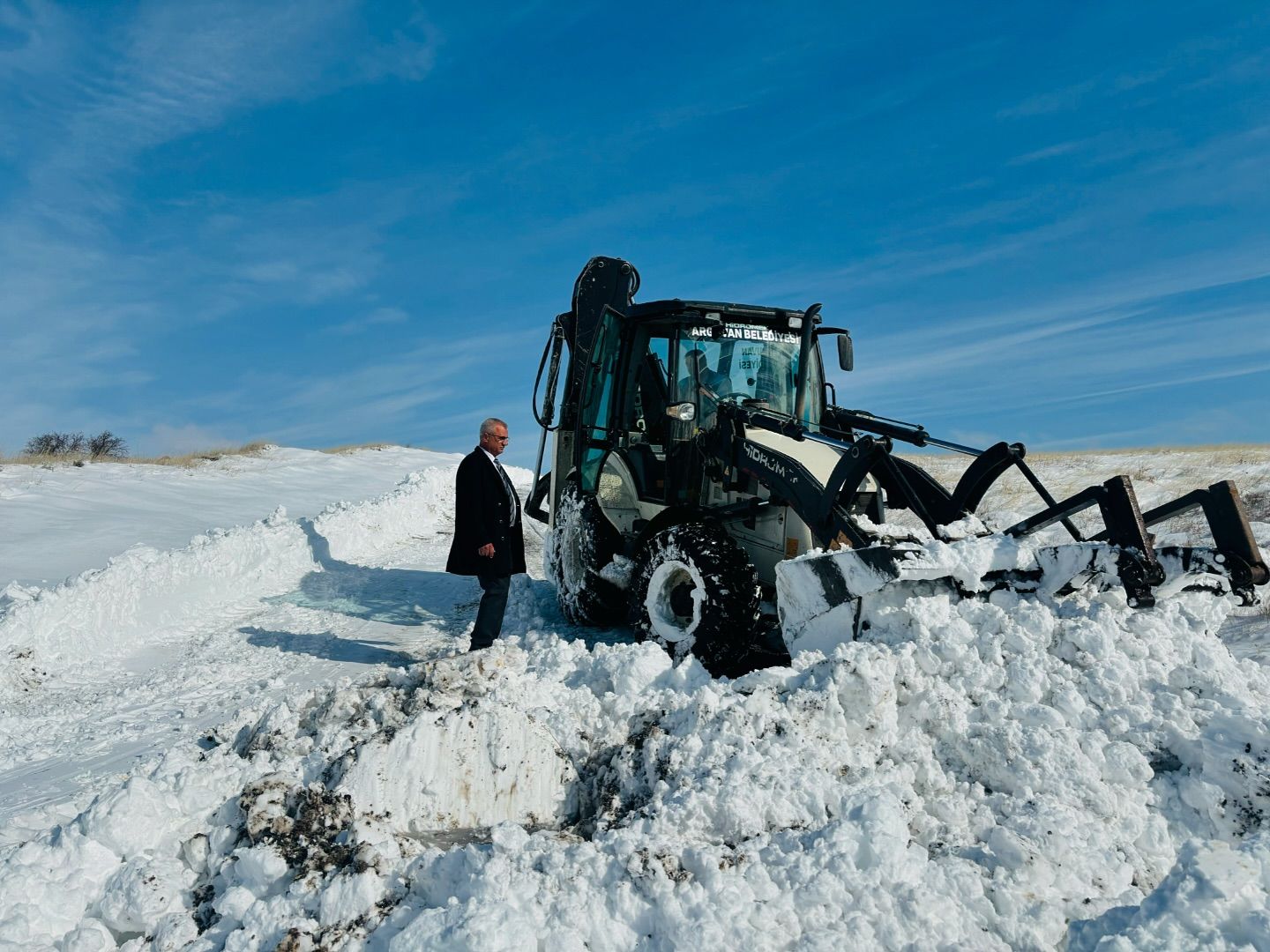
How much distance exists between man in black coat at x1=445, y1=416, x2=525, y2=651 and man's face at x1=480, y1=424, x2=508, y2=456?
0.29 feet

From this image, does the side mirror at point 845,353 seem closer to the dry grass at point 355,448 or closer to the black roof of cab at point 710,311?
the black roof of cab at point 710,311

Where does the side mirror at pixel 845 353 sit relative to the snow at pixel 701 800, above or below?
above

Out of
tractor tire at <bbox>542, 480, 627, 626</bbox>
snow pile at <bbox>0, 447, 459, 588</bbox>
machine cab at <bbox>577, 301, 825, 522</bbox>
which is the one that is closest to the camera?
machine cab at <bbox>577, 301, 825, 522</bbox>

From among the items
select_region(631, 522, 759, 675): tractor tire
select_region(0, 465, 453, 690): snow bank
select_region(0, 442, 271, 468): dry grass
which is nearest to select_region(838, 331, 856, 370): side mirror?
select_region(631, 522, 759, 675): tractor tire

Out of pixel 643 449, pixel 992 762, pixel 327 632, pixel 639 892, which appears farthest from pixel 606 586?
pixel 639 892

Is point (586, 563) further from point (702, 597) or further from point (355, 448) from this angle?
point (355, 448)

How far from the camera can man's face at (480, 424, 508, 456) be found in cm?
652

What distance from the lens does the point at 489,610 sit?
6266 mm

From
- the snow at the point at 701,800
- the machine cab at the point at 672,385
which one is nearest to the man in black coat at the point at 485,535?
the machine cab at the point at 672,385

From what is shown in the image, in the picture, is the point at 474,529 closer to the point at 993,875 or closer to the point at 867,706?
the point at 867,706

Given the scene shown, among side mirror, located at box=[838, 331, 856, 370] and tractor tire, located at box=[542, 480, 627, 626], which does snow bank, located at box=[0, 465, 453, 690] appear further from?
side mirror, located at box=[838, 331, 856, 370]

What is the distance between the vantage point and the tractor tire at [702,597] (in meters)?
5.54

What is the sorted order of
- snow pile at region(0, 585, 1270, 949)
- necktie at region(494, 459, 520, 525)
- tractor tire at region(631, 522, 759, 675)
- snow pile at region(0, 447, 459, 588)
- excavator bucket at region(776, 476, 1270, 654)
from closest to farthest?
1. snow pile at region(0, 585, 1270, 949)
2. excavator bucket at region(776, 476, 1270, 654)
3. tractor tire at region(631, 522, 759, 675)
4. necktie at region(494, 459, 520, 525)
5. snow pile at region(0, 447, 459, 588)

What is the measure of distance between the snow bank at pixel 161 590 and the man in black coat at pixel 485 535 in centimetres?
329
